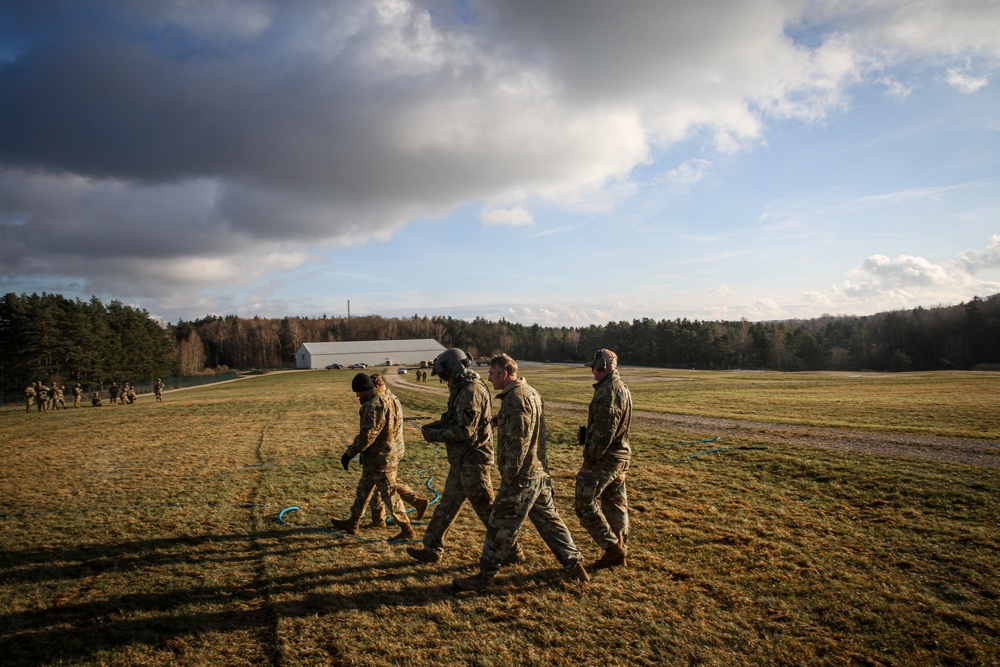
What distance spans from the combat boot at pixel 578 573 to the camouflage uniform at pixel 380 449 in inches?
103

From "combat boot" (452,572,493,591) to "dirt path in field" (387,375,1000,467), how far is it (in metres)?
11.1

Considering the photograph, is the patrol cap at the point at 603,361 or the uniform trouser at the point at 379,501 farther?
the uniform trouser at the point at 379,501

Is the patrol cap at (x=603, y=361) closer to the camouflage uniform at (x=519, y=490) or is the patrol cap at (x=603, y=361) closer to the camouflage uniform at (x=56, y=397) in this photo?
the camouflage uniform at (x=519, y=490)

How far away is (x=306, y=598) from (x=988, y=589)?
7395 mm

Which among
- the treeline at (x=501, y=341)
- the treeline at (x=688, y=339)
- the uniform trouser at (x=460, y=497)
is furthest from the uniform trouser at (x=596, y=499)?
the treeline at (x=688, y=339)

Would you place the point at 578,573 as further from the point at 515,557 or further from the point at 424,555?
the point at 424,555

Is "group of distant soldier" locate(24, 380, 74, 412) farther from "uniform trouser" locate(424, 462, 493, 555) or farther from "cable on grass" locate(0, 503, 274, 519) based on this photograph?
"uniform trouser" locate(424, 462, 493, 555)

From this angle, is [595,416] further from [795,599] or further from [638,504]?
[638,504]

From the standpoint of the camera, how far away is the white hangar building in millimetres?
110062

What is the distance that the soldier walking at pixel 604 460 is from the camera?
584 centimetres

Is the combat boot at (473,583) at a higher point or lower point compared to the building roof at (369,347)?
lower

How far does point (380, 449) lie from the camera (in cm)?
731

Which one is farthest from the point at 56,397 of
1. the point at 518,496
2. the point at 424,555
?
the point at 518,496

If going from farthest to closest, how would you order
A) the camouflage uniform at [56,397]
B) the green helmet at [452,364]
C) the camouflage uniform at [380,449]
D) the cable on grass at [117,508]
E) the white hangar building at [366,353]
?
the white hangar building at [366,353] → the camouflage uniform at [56,397] → the cable on grass at [117,508] → the camouflage uniform at [380,449] → the green helmet at [452,364]
